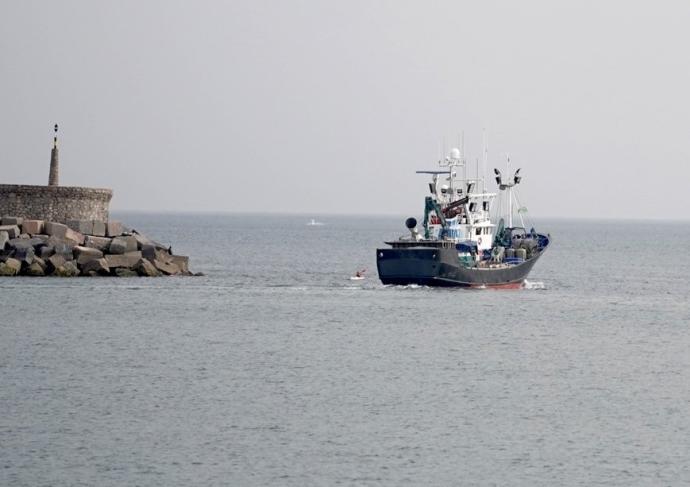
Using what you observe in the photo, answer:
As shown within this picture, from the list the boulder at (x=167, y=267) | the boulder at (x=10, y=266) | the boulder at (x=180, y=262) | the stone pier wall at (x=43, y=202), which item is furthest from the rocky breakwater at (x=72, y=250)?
the boulder at (x=180, y=262)

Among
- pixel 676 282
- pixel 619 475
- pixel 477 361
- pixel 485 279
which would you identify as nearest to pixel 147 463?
pixel 619 475

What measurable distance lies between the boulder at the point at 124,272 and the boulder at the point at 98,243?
4.61ft

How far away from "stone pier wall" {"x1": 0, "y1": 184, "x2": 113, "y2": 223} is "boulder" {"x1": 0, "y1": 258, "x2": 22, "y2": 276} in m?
4.44

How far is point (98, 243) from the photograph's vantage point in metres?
73.5

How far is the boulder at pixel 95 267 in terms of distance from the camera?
239ft

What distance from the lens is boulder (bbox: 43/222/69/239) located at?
71.8 metres

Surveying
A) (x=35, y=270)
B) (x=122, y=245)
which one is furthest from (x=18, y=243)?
(x=122, y=245)

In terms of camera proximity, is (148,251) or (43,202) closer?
(43,202)

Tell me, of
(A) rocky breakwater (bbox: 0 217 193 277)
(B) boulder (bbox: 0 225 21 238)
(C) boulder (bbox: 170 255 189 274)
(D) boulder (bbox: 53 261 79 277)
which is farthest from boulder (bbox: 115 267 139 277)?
(B) boulder (bbox: 0 225 21 238)

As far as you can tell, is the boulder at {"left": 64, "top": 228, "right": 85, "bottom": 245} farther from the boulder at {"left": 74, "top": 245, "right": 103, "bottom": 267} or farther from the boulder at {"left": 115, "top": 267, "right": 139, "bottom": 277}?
the boulder at {"left": 115, "top": 267, "right": 139, "bottom": 277}

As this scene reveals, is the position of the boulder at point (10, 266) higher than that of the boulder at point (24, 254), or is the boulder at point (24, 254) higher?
the boulder at point (24, 254)

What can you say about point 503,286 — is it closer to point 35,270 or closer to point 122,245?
point 122,245

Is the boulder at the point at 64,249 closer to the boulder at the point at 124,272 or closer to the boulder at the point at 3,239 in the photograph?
the boulder at the point at 3,239

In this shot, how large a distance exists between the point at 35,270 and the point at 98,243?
3.72 meters
